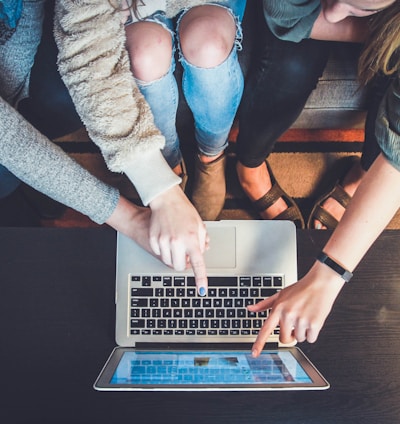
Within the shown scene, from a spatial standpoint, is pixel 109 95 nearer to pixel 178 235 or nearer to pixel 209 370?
pixel 178 235

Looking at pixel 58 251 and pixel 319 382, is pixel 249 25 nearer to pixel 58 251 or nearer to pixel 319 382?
pixel 58 251

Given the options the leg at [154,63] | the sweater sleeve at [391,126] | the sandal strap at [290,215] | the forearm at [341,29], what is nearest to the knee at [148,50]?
the leg at [154,63]

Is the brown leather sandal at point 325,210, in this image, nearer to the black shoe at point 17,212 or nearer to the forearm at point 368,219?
the forearm at point 368,219

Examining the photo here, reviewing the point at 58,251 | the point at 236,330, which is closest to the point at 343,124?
the point at 236,330

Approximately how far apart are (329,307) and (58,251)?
472mm

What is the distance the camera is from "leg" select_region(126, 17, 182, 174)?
0.84 m

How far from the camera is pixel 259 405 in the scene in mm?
739

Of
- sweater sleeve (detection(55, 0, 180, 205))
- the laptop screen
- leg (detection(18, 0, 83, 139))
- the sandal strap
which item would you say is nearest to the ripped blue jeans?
sweater sleeve (detection(55, 0, 180, 205))

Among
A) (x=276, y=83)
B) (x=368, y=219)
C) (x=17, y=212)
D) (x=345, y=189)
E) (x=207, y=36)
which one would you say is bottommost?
(x=17, y=212)

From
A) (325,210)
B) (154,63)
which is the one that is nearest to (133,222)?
(154,63)

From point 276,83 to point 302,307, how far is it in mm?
509

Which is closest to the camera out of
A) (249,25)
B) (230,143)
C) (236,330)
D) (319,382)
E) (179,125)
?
(319,382)

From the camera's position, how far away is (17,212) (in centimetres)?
127

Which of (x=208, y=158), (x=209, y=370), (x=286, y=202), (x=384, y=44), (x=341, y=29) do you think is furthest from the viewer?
(x=286, y=202)
